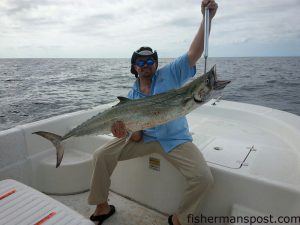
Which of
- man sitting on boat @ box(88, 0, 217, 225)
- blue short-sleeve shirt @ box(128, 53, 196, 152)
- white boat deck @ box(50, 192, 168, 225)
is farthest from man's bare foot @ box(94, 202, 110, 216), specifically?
blue short-sleeve shirt @ box(128, 53, 196, 152)

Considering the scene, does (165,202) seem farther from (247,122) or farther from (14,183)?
(247,122)

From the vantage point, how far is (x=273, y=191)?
2.42 meters

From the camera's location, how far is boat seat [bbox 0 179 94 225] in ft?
6.44

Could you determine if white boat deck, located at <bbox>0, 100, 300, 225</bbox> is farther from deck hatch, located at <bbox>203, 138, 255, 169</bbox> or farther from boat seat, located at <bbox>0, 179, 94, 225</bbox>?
boat seat, located at <bbox>0, 179, 94, 225</bbox>

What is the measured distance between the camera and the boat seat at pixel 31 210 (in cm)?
196

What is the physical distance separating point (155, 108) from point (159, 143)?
0.56 m

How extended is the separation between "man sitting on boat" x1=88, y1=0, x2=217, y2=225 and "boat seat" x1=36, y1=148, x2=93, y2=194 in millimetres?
750

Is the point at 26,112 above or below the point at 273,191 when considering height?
below

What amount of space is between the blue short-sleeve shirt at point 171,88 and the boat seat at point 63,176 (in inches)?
49.1

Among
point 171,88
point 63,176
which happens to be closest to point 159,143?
point 171,88

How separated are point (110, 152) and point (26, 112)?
10111mm

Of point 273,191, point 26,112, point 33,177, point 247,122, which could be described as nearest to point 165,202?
point 273,191

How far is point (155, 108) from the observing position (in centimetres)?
261

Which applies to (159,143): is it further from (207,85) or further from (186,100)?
(207,85)
